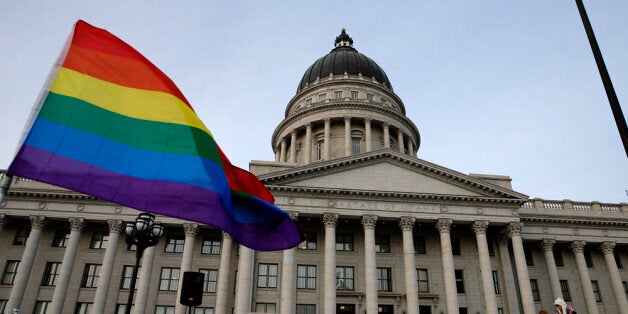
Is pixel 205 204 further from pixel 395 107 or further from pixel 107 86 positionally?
pixel 395 107

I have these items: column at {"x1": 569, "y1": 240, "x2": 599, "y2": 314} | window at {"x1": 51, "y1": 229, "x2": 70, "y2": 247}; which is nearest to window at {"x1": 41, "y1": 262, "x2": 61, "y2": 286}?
window at {"x1": 51, "y1": 229, "x2": 70, "y2": 247}

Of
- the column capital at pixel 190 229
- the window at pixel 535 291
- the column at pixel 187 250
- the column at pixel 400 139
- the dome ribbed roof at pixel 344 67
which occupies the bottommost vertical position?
the window at pixel 535 291

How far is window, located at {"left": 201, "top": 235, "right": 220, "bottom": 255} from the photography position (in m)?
40.8

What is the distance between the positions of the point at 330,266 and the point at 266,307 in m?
6.73

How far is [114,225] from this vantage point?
38.6m

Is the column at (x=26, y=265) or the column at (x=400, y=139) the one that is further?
the column at (x=400, y=139)

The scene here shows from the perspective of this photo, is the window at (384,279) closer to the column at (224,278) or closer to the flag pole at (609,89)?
the column at (224,278)

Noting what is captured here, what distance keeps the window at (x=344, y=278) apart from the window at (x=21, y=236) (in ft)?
91.8

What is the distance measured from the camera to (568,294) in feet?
141

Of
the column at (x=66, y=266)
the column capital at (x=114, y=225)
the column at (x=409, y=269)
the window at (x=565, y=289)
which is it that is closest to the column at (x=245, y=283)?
the column capital at (x=114, y=225)

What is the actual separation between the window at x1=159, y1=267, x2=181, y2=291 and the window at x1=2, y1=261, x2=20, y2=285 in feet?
40.9

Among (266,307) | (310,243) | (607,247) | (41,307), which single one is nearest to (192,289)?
(266,307)

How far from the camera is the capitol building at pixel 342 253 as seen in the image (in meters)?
36.6

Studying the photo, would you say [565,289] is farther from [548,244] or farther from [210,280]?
[210,280]
